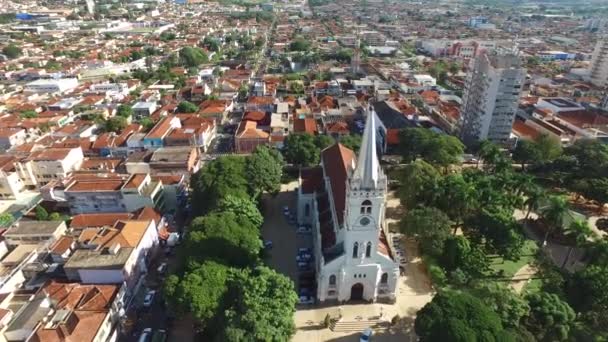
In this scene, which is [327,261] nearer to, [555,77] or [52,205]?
[52,205]

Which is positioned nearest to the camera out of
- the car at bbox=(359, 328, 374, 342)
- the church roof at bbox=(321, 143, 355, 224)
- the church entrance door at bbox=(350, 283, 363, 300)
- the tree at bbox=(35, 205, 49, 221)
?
the car at bbox=(359, 328, 374, 342)

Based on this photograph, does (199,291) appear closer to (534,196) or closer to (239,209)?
(239,209)

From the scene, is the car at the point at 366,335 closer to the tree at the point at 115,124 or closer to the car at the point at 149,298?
the car at the point at 149,298

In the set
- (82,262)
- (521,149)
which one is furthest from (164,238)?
(521,149)

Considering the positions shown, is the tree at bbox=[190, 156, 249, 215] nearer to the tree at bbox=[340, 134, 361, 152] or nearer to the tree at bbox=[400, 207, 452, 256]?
the tree at bbox=[340, 134, 361, 152]

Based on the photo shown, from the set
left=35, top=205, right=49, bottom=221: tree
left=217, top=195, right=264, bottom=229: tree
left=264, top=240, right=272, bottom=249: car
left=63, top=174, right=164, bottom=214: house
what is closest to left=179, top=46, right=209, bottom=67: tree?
left=63, top=174, right=164, bottom=214: house

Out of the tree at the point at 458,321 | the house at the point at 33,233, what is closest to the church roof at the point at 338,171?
the tree at the point at 458,321
